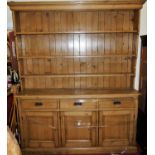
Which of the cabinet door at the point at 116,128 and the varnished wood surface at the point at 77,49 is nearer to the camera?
the cabinet door at the point at 116,128

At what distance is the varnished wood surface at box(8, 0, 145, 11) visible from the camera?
2225 mm

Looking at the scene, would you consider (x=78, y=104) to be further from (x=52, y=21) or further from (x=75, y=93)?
(x=52, y=21)

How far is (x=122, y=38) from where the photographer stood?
102 inches

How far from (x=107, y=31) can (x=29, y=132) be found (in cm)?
177

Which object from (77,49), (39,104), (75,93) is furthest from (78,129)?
(77,49)

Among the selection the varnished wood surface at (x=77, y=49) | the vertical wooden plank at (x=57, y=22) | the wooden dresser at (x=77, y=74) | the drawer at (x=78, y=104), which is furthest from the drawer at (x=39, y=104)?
the vertical wooden plank at (x=57, y=22)

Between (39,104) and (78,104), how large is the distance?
53cm

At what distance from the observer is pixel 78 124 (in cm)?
239

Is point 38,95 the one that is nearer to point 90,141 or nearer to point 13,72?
point 13,72

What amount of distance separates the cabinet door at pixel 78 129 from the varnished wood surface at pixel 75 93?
251 mm

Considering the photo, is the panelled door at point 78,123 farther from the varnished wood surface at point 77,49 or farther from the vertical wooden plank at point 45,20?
the vertical wooden plank at point 45,20

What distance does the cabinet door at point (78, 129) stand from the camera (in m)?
2.37

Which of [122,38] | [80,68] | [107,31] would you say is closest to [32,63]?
[80,68]

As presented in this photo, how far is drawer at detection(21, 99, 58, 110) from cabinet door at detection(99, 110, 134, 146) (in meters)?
0.66
